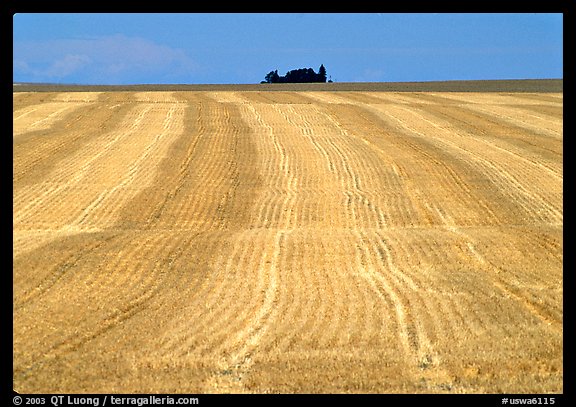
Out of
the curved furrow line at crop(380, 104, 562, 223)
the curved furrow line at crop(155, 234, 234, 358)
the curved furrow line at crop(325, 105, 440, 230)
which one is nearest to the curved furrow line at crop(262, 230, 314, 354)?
the curved furrow line at crop(155, 234, 234, 358)

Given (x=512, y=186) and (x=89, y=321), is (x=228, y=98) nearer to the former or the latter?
(x=512, y=186)

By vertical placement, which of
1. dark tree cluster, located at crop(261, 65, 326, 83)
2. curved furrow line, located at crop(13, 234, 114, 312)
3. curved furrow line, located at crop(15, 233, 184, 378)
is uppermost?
dark tree cluster, located at crop(261, 65, 326, 83)

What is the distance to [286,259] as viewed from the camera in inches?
629

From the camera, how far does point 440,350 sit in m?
10.2

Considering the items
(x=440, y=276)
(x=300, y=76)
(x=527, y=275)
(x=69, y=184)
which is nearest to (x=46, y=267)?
(x=440, y=276)

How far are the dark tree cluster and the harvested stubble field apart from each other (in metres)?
71.6

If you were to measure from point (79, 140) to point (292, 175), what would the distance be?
11.1 meters

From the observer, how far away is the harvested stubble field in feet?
31.2

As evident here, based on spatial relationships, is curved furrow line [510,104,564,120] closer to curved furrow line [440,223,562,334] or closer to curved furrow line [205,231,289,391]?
curved furrow line [440,223,562,334]

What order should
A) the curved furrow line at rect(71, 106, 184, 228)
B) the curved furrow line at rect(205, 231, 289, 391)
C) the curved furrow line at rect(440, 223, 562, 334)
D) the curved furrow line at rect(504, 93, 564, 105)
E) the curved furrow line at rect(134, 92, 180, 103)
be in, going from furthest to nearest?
the curved furrow line at rect(504, 93, 564, 105), the curved furrow line at rect(134, 92, 180, 103), the curved furrow line at rect(71, 106, 184, 228), the curved furrow line at rect(440, 223, 562, 334), the curved furrow line at rect(205, 231, 289, 391)

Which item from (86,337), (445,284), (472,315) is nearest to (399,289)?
(445,284)

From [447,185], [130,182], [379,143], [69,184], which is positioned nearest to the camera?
[69,184]

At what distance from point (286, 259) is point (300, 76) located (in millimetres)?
94239
